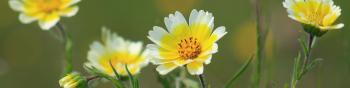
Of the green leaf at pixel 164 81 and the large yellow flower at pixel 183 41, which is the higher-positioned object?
the large yellow flower at pixel 183 41

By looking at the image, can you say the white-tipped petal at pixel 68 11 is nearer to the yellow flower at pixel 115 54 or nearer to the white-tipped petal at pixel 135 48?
the yellow flower at pixel 115 54

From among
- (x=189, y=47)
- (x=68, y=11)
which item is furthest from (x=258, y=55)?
(x=68, y=11)

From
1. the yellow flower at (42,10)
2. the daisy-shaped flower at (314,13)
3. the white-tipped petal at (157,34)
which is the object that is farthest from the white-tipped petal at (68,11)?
the daisy-shaped flower at (314,13)

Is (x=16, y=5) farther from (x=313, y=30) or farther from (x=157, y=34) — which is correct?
(x=313, y=30)

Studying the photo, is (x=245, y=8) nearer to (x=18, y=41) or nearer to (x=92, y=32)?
(x=92, y=32)

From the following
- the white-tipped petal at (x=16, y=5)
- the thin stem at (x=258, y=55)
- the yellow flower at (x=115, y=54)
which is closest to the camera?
the thin stem at (x=258, y=55)

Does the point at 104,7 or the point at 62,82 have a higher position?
the point at 62,82

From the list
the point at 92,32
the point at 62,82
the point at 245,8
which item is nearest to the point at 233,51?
the point at 245,8

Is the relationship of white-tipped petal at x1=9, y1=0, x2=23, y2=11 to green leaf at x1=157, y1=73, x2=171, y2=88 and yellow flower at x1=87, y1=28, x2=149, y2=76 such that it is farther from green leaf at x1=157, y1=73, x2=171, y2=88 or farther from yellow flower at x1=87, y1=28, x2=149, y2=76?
green leaf at x1=157, y1=73, x2=171, y2=88
